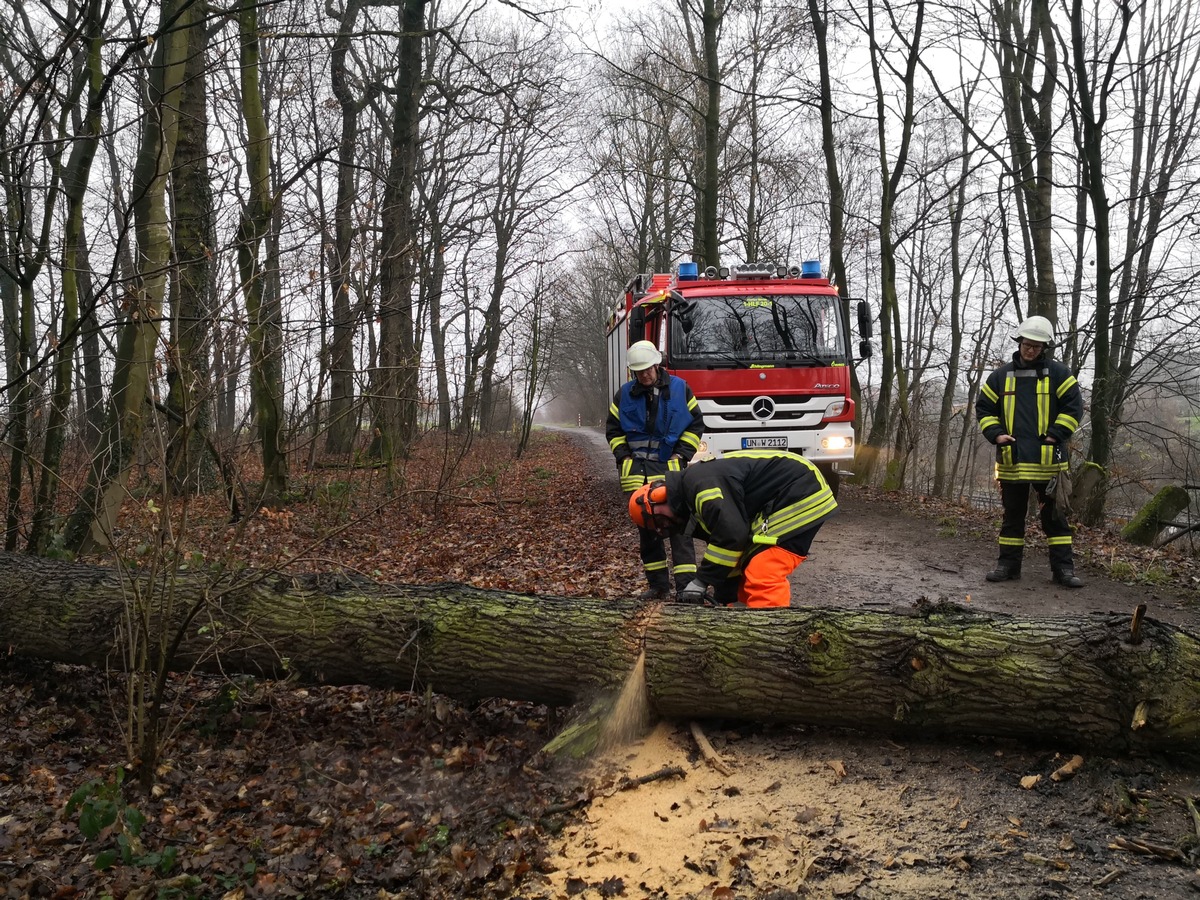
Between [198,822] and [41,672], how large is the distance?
2288 millimetres

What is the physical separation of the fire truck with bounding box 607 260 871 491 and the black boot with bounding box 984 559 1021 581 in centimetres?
240

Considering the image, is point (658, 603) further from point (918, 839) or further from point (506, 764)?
point (918, 839)

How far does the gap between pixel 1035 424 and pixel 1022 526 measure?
A: 91 cm

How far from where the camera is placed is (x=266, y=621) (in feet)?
14.3

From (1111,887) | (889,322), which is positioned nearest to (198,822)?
(1111,887)

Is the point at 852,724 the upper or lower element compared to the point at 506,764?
upper

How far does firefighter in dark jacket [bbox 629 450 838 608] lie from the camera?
454 cm

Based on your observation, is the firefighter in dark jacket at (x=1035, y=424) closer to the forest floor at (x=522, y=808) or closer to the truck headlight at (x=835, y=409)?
the truck headlight at (x=835, y=409)

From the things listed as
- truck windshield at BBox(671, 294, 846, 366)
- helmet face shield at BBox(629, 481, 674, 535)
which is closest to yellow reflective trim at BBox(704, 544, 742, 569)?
helmet face shield at BBox(629, 481, 674, 535)

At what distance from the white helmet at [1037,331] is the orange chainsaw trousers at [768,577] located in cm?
290

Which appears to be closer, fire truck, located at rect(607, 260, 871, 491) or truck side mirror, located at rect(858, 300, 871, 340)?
fire truck, located at rect(607, 260, 871, 491)

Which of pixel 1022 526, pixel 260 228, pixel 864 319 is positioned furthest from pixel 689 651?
pixel 260 228

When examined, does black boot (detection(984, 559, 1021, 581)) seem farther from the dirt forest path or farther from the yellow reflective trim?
the dirt forest path

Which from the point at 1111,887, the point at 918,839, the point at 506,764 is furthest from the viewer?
the point at 506,764
